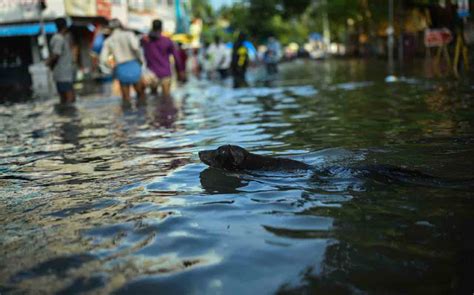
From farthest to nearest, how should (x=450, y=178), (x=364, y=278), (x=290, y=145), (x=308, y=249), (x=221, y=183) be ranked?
(x=290, y=145), (x=221, y=183), (x=450, y=178), (x=308, y=249), (x=364, y=278)

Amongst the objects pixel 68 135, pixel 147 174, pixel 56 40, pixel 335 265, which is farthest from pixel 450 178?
pixel 56 40

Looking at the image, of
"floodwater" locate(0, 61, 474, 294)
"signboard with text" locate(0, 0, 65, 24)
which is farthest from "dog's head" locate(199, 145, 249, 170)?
"signboard with text" locate(0, 0, 65, 24)

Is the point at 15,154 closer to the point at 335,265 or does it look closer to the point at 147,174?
the point at 147,174

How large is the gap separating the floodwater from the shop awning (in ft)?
57.7

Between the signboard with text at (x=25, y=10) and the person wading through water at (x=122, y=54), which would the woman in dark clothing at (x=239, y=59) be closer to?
the person wading through water at (x=122, y=54)

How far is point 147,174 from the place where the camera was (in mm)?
4383

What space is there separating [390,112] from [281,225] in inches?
194

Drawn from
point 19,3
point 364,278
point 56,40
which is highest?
point 19,3

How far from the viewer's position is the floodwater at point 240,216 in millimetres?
2283

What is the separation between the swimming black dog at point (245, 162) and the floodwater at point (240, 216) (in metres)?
0.10

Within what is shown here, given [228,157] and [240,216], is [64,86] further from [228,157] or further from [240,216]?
[240,216]

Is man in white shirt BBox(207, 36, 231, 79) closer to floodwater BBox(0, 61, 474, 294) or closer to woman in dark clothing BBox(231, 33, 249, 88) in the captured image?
woman in dark clothing BBox(231, 33, 249, 88)

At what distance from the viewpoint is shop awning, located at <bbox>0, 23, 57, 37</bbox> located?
22.7 metres

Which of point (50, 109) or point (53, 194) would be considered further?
point (50, 109)
